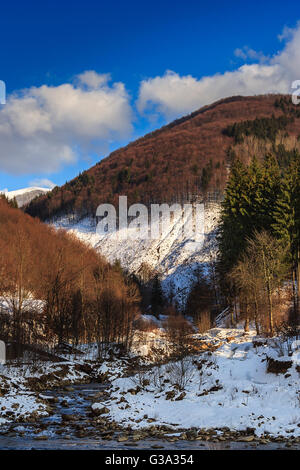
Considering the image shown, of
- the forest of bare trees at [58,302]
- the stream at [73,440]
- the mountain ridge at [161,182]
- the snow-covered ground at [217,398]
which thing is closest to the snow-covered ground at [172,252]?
the mountain ridge at [161,182]

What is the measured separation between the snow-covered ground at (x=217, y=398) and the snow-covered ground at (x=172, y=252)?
72.1 m

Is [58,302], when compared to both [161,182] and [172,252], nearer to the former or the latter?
[172,252]

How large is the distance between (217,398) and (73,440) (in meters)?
6.92

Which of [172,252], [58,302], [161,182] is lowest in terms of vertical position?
[58,302]

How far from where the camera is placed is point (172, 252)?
4594 inches

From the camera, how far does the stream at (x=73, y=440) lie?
1277 cm

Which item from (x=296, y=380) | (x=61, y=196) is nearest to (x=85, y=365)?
(x=296, y=380)

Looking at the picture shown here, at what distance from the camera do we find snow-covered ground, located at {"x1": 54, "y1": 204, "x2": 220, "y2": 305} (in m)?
101

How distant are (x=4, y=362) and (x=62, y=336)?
42.9 feet

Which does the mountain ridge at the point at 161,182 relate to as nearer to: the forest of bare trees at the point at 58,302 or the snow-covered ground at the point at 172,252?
the snow-covered ground at the point at 172,252

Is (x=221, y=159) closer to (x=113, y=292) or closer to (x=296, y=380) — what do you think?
(x=113, y=292)

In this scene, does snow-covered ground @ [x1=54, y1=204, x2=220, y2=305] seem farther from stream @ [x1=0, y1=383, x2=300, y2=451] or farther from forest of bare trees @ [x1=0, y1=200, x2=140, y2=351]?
stream @ [x1=0, y1=383, x2=300, y2=451]

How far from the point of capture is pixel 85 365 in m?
35.1

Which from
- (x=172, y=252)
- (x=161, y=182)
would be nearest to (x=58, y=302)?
(x=172, y=252)
